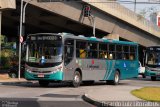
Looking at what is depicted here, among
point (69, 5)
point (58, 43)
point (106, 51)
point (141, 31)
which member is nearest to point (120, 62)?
point (106, 51)

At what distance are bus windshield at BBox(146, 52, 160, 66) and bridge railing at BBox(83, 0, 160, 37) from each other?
9.07m

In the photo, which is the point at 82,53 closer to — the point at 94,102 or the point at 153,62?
the point at 94,102

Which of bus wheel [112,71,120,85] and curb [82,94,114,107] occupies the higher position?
bus wheel [112,71,120,85]

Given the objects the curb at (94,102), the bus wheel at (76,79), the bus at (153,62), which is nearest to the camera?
the curb at (94,102)

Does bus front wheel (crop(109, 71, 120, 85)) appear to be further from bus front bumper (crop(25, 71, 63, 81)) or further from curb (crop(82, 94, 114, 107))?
curb (crop(82, 94, 114, 107))


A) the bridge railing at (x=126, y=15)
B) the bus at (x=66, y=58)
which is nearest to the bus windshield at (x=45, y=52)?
the bus at (x=66, y=58)

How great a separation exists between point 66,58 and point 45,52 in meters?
1.24

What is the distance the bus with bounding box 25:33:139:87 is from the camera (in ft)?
92.9

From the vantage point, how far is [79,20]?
2069 inches

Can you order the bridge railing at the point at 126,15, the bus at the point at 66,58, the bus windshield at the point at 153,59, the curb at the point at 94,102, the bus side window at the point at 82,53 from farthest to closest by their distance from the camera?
1. the bridge railing at the point at 126,15
2. the bus windshield at the point at 153,59
3. the bus side window at the point at 82,53
4. the bus at the point at 66,58
5. the curb at the point at 94,102

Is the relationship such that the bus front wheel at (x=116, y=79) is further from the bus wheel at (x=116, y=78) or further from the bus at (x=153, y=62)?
the bus at (x=153, y=62)

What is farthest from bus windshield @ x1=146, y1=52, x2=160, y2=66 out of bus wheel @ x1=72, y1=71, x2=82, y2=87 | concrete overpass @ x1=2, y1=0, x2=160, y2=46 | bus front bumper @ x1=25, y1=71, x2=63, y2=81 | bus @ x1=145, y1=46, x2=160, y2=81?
bus front bumper @ x1=25, y1=71, x2=63, y2=81

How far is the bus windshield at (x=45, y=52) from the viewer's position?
2828 centimetres

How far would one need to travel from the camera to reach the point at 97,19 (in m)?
53.7
